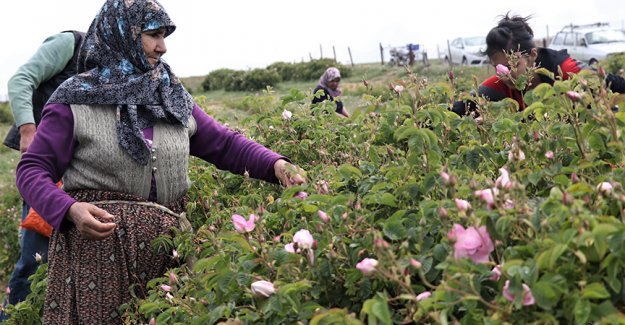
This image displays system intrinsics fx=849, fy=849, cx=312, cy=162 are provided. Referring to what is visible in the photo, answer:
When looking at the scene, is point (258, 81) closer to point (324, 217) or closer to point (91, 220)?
point (91, 220)

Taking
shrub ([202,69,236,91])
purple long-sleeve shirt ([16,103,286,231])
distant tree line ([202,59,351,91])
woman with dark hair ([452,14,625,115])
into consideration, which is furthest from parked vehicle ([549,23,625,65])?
purple long-sleeve shirt ([16,103,286,231])

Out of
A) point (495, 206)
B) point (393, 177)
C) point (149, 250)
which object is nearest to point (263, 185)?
point (149, 250)

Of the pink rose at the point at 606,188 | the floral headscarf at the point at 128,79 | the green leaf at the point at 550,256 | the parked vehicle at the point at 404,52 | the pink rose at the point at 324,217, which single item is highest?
the floral headscarf at the point at 128,79

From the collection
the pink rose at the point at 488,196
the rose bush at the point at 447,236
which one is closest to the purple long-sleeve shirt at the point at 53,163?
the rose bush at the point at 447,236

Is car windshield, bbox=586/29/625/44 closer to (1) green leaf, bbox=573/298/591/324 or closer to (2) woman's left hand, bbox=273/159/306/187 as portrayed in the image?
(2) woman's left hand, bbox=273/159/306/187

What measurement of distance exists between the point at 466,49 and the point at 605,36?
7.43 metres

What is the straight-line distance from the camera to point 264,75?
3288 centimetres

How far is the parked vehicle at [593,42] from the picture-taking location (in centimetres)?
2447

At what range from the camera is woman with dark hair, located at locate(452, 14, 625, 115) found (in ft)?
12.1

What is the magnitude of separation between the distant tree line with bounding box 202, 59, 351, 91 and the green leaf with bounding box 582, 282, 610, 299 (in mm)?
30346

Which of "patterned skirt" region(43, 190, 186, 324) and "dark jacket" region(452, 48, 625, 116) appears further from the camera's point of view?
"dark jacket" region(452, 48, 625, 116)

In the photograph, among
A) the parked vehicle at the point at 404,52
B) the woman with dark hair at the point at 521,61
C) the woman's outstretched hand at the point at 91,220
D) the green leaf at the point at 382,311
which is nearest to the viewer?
the green leaf at the point at 382,311

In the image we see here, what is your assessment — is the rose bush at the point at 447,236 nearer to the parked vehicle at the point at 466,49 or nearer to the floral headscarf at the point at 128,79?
the floral headscarf at the point at 128,79

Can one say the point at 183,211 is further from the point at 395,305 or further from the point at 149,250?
the point at 395,305
